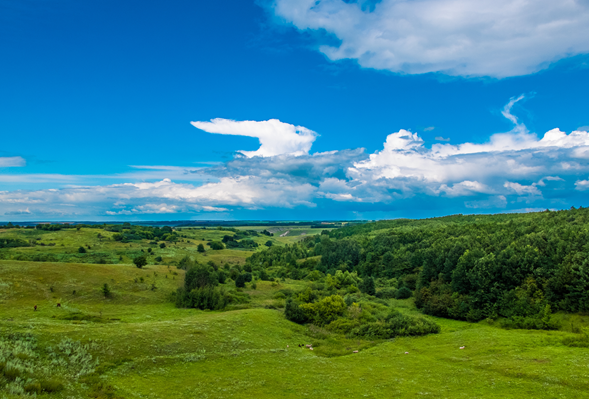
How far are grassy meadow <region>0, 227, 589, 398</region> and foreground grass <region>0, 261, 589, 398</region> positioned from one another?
0.48 feet

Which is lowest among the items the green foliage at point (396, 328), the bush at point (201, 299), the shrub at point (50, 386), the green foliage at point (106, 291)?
the green foliage at point (396, 328)

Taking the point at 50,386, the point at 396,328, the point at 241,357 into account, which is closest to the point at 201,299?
the point at 241,357

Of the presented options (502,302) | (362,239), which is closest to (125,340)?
(502,302)

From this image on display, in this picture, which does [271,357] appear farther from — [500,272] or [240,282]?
[240,282]

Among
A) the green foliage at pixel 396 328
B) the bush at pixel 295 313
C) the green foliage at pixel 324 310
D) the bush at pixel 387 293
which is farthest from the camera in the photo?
the bush at pixel 387 293

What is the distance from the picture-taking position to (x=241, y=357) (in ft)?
144

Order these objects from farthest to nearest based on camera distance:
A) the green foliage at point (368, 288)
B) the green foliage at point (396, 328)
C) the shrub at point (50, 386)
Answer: the green foliage at point (368, 288) → the green foliage at point (396, 328) → the shrub at point (50, 386)

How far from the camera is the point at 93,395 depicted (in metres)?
28.1

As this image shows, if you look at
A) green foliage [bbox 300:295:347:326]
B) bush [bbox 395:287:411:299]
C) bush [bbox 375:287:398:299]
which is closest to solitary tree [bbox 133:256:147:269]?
green foliage [bbox 300:295:347:326]

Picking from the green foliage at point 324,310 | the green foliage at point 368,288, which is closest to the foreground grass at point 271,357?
the green foliage at point 324,310

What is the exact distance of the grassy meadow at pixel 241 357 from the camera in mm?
31453

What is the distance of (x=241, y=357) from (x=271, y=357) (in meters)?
4.22

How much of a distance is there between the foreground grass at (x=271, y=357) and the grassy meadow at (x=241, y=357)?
15 cm

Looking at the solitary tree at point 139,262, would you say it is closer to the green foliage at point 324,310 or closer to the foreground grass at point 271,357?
the foreground grass at point 271,357
